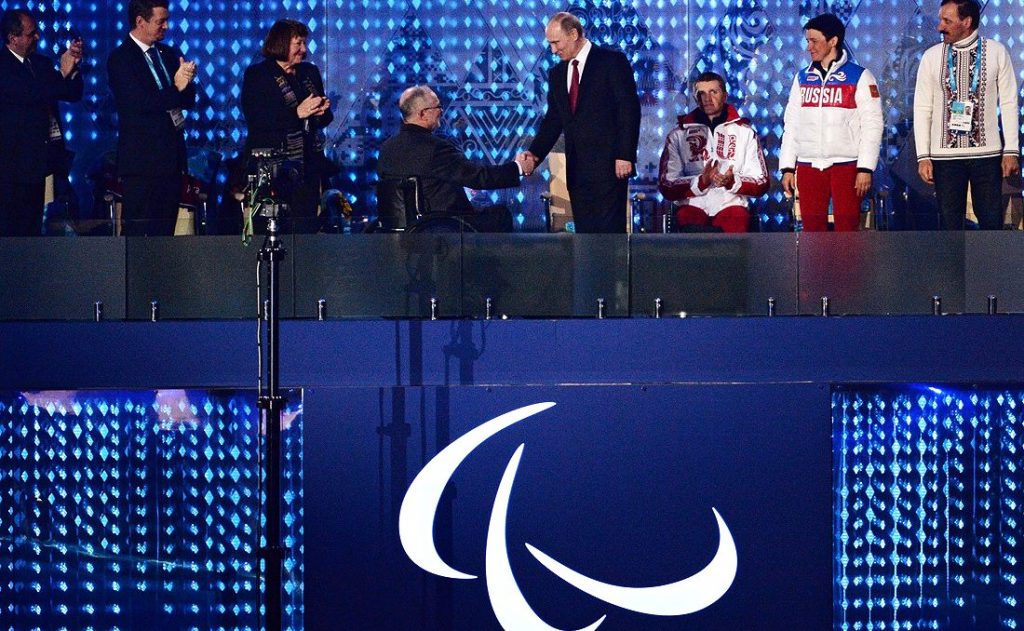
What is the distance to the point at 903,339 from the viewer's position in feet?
19.5

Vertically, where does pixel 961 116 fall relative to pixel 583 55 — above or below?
below

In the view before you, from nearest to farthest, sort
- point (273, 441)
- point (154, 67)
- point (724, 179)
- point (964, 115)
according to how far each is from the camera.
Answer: point (273, 441) < point (964, 115) < point (154, 67) < point (724, 179)

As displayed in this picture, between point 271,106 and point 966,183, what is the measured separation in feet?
10.5

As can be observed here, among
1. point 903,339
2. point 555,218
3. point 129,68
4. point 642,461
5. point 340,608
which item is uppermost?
point 129,68

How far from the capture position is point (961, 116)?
683cm

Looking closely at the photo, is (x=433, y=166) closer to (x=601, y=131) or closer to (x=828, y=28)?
(x=601, y=131)

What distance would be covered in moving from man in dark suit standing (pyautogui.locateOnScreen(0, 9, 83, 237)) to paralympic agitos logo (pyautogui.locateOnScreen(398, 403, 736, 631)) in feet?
7.41

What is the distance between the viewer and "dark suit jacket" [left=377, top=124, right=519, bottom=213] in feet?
21.6

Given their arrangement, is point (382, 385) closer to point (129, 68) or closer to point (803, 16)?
point (129, 68)

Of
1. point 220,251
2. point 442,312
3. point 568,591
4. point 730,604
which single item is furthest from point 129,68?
point 730,604

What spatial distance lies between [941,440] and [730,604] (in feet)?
3.65

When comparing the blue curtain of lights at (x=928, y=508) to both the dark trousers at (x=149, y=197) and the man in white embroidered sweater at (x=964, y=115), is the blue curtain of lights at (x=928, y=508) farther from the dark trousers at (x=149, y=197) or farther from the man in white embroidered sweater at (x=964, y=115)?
the dark trousers at (x=149, y=197)

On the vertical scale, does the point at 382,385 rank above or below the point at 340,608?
above

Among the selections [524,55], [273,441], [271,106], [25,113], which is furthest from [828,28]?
[25,113]
